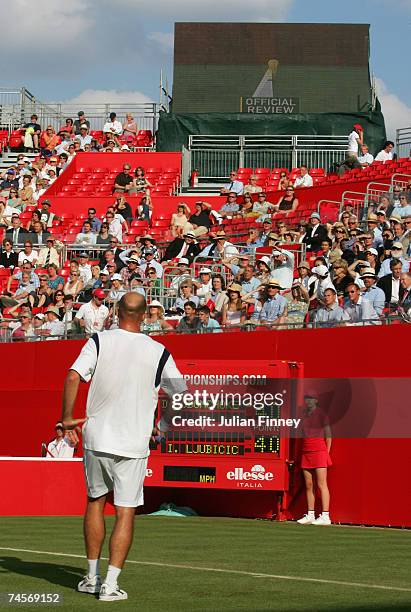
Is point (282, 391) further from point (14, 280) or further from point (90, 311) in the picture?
point (14, 280)

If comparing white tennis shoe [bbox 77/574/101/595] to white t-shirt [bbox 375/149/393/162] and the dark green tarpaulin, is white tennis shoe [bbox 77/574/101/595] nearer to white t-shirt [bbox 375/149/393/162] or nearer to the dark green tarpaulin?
white t-shirt [bbox 375/149/393/162]

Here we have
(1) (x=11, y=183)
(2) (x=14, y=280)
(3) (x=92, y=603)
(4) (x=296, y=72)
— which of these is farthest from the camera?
(4) (x=296, y=72)

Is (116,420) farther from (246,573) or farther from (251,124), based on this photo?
(251,124)

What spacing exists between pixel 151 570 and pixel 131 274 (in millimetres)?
13835

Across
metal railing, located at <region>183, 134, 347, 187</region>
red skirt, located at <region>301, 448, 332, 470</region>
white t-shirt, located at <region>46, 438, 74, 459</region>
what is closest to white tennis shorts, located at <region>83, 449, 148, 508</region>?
red skirt, located at <region>301, 448, 332, 470</region>

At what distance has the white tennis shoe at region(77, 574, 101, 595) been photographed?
768cm

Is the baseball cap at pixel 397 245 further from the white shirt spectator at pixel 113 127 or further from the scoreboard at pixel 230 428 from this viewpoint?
the white shirt spectator at pixel 113 127

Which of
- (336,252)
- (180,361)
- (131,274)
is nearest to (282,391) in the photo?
(180,361)

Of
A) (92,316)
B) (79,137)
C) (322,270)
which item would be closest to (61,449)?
(92,316)

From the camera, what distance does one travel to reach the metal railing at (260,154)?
3384cm

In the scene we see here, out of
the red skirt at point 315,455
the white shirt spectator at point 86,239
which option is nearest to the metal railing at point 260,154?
the white shirt spectator at point 86,239

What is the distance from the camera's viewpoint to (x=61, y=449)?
19141 millimetres

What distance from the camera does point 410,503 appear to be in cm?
1597

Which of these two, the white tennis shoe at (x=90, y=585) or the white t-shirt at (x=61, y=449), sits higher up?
the white t-shirt at (x=61, y=449)
